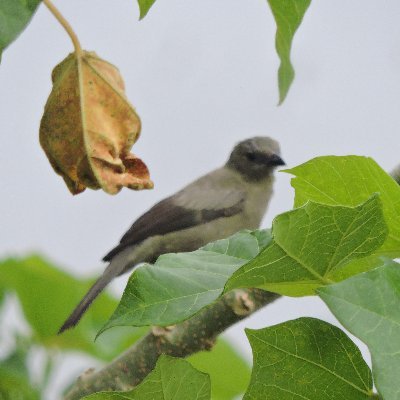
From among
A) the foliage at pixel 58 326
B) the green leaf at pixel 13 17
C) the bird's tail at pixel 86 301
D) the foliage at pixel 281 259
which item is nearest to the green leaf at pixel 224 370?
the foliage at pixel 58 326

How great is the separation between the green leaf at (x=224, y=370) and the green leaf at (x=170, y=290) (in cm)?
156

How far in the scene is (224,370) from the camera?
117 inches

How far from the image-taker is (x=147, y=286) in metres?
1.18

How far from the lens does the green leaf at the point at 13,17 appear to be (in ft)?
3.18

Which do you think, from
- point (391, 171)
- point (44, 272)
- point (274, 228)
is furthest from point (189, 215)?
point (274, 228)

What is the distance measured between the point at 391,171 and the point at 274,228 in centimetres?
33

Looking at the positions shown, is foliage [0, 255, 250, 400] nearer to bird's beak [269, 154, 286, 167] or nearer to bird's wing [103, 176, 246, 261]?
bird's wing [103, 176, 246, 261]

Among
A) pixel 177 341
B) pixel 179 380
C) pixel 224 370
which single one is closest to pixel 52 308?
pixel 224 370

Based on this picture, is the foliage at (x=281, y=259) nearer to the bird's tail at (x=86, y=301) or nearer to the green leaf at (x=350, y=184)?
the green leaf at (x=350, y=184)

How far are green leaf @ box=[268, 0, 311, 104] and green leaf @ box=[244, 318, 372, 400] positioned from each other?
34 centimetres

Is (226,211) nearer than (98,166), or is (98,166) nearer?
(98,166)

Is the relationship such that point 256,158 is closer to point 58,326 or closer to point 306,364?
point 58,326

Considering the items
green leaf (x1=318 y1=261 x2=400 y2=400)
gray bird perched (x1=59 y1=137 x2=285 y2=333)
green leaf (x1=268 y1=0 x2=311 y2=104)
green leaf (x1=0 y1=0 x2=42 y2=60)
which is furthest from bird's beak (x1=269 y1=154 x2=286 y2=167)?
green leaf (x1=0 y1=0 x2=42 y2=60)

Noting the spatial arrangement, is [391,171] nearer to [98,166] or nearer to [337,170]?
[337,170]
